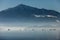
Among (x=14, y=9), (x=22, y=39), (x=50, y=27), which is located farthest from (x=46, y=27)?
(x=14, y=9)

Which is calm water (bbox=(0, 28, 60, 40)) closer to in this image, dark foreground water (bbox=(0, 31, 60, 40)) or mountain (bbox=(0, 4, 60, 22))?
dark foreground water (bbox=(0, 31, 60, 40))

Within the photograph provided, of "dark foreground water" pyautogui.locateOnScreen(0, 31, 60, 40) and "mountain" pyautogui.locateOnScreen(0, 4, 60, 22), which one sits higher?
"mountain" pyautogui.locateOnScreen(0, 4, 60, 22)

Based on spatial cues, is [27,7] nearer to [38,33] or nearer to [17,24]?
[17,24]

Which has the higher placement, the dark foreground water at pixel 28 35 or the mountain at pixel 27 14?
the mountain at pixel 27 14

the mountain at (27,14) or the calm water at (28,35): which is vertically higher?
the mountain at (27,14)

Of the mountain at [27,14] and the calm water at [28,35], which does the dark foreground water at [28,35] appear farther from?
the mountain at [27,14]

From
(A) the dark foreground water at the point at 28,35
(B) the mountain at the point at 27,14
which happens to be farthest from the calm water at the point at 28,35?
(B) the mountain at the point at 27,14

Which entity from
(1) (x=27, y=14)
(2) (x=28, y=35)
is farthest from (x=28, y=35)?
(1) (x=27, y=14)

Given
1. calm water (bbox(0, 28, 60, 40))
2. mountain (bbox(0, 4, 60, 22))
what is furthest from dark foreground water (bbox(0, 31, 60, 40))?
mountain (bbox(0, 4, 60, 22))
